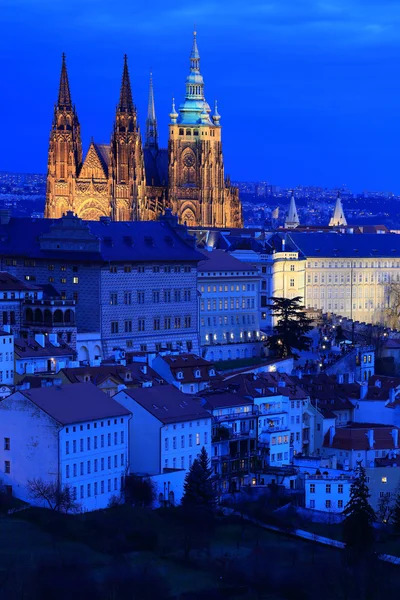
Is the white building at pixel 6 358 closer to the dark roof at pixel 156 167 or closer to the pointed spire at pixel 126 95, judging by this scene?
the pointed spire at pixel 126 95

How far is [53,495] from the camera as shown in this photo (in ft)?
252

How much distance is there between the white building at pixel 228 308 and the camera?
117 m

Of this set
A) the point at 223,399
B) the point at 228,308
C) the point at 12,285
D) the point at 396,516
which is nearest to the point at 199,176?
the point at 228,308

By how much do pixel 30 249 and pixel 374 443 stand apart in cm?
2732

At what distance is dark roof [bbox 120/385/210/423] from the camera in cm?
8350

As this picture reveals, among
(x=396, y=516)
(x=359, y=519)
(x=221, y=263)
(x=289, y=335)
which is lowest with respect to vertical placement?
(x=396, y=516)

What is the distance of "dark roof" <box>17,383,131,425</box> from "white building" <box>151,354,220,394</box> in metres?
12.0

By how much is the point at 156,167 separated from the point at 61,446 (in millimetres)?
97317

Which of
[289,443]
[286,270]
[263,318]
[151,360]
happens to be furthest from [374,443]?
[286,270]

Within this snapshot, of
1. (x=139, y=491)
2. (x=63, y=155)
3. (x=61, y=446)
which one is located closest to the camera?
(x=61, y=446)

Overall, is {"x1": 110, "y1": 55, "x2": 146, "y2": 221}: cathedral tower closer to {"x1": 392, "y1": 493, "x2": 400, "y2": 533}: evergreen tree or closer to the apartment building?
the apartment building

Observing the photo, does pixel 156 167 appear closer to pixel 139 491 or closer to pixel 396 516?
pixel 396 516

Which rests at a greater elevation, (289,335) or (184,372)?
(289,335)

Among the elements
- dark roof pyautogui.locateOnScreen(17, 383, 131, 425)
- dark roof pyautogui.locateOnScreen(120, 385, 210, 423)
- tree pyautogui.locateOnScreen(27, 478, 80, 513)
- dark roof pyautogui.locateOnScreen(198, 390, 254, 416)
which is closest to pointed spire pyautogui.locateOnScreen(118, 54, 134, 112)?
→ dark roof pyautogui.locateOnScreen(198, 390, 254, 416)
